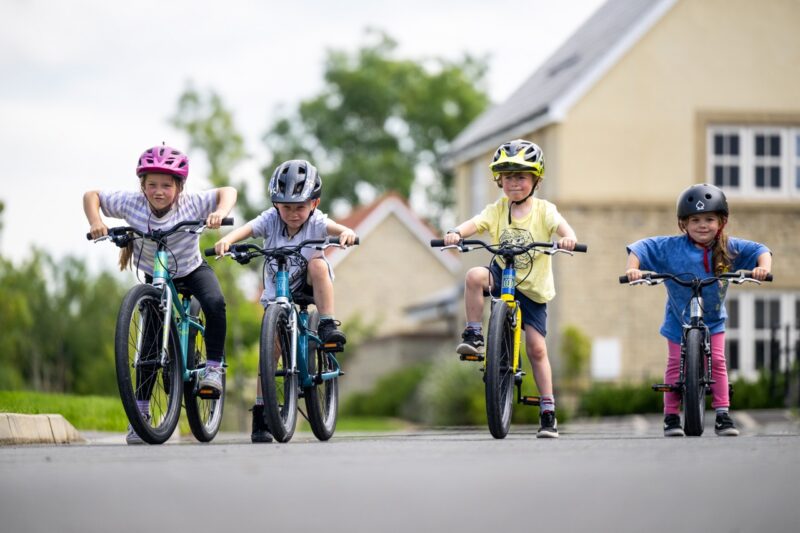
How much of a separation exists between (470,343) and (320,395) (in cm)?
120

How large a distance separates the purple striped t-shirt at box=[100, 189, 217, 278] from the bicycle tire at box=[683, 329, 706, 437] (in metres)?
3.26

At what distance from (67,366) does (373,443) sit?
30964mm

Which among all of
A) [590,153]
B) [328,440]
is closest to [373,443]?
[328,440]

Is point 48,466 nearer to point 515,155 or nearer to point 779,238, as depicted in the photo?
point 515,155

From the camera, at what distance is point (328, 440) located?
9.56 m

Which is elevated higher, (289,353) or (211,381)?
(289,353)

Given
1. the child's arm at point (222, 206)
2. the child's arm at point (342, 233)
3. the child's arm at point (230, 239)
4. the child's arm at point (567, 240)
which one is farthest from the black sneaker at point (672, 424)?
the child's arm at point (222, 206)

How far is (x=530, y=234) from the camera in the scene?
9.76 metres

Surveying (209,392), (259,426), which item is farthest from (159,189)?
(259,426)

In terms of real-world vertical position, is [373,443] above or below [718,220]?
below

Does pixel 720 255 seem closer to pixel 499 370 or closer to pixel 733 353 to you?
pixel 499 370

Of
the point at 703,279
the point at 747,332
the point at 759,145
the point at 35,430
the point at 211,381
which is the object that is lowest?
the point at 35,430

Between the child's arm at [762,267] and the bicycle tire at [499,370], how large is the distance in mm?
1722

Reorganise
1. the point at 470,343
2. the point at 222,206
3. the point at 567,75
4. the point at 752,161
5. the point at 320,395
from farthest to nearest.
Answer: the point at 567,75, the point at 752,161, the point at 320,395, the point at 470,343, the point at 222,206
